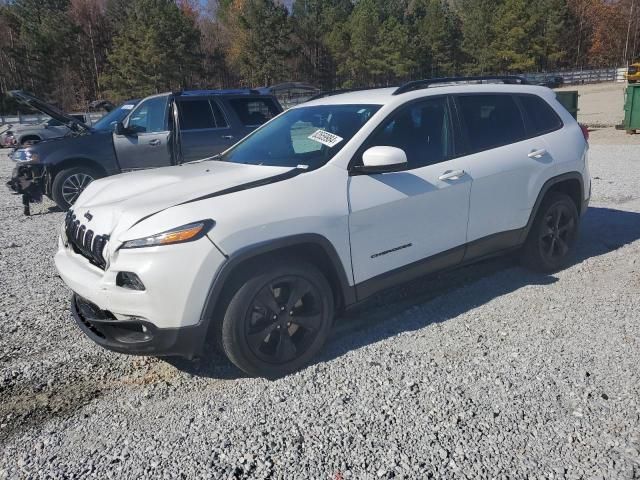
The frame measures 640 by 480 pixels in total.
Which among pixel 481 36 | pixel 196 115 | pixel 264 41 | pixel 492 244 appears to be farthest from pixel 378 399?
pixel 481 36

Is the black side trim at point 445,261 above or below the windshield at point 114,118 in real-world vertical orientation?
below

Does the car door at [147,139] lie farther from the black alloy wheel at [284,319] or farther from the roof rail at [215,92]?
the black alloy wheel at [284,319]

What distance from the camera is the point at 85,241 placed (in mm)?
3182

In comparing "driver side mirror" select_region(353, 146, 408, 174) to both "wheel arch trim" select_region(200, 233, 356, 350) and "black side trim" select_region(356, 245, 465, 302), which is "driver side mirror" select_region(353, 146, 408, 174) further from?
"black side trim" select_region(356, 245, 465, 302)

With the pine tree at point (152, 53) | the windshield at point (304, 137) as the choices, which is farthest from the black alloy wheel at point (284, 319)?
the pine tree at point (152, 53)

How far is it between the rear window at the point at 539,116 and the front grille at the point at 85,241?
360 cm

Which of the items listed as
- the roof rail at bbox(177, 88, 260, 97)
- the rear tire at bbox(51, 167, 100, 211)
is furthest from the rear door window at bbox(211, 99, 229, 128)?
the rear tire at bbox(51, 167, 100, 211)

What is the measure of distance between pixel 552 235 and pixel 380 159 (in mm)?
2361

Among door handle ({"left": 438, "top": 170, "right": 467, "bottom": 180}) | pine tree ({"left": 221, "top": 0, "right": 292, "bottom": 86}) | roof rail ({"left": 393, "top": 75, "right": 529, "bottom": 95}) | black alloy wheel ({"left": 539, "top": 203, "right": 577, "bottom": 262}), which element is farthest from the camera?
pine tree ({"left": 221, "top": 0, "right": 292, "bottom": 86})

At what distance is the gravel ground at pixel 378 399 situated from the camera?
2.49 m

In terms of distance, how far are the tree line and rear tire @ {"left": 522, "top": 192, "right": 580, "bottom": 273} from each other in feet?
176

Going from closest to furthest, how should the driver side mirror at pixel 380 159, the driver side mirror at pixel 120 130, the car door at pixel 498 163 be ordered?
the driver side mirror at pixel 380 159, the car door at pixel 498 163, the driver side mirror at pixel 120 130

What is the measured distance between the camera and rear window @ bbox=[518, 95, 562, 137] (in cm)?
460

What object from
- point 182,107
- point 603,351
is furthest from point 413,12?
point 603,351
